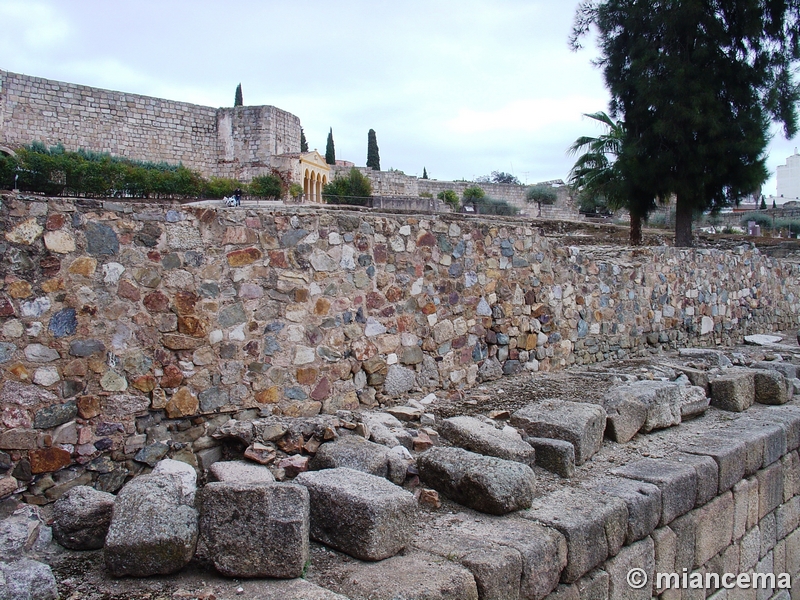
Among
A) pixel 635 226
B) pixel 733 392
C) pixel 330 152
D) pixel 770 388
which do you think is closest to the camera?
pixel 733 392

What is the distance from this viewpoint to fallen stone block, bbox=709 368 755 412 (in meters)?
5.52

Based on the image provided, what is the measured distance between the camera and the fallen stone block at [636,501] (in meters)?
3.45

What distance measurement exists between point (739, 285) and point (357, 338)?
30.8 feet

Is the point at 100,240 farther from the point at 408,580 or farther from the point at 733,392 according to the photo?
the point at 733,392

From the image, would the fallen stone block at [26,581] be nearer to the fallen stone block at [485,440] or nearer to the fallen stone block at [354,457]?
the fallen stone block at [354,457]

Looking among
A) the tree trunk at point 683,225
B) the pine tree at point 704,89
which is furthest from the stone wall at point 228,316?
the tree trunk at point 683,225

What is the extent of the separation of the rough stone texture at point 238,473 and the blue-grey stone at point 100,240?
1268 mm

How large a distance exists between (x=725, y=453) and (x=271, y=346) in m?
3.06

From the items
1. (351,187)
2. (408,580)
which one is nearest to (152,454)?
(408,580)

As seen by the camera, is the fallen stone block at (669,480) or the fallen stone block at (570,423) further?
the fallen stone block at (570,423)

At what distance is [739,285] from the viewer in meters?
11.4

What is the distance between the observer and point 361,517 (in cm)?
256

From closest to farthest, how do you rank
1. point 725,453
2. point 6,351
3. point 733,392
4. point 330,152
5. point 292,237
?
point 6,351 → point 292,237 → point 725,453 → point 733,392 → point 330,152

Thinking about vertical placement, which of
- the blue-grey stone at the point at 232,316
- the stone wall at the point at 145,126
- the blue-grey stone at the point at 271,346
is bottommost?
the blue-grey stone at the point at 271,346
